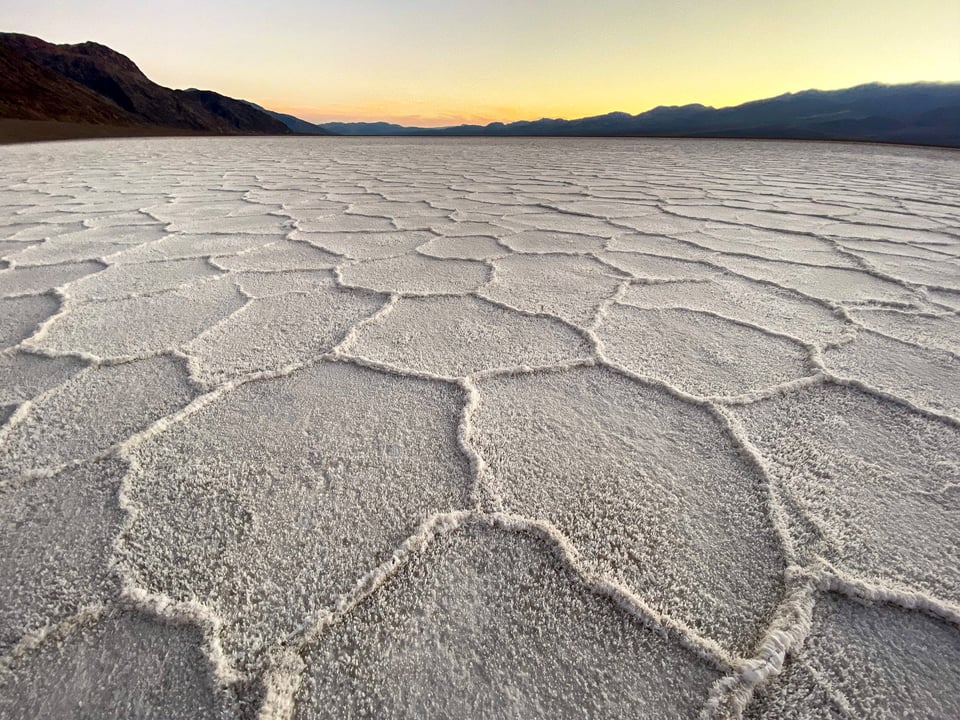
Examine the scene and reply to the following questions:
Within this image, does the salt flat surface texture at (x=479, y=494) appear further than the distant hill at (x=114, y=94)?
No

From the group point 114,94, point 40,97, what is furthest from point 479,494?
point 114,94

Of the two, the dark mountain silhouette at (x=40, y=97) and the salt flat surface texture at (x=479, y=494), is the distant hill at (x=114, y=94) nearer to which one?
the dark mountain silhouette at (x=40, y=97)

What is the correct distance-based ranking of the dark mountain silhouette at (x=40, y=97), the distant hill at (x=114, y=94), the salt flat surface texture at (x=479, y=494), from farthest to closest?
the distant hill at (x=114, y=94) < the dark mountain silhouette at (x=40, y=97) < the salt flat surface texture at (x=479, y=494)

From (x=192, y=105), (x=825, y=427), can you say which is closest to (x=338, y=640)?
(x=825, y=427)

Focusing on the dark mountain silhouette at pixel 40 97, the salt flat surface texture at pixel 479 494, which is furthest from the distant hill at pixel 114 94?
the salt flat surface texture at pixel 479 494

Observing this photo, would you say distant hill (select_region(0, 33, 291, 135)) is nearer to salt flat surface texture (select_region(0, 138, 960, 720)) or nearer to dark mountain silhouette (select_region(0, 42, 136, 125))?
dark mountain silhouette (select_region(0, 42, 136, 125))

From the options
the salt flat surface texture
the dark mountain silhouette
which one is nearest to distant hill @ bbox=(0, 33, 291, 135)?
the dark mountain silhouette
